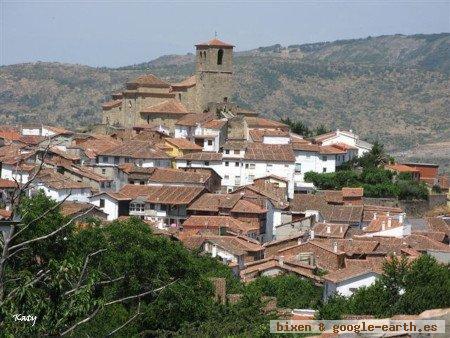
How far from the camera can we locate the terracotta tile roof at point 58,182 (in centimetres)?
4994

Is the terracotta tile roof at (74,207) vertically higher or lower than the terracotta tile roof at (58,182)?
lower

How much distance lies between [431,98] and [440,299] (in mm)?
166657

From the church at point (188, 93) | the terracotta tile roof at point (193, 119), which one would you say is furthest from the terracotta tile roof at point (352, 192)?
the church at point (188, 93)

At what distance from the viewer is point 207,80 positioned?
229 ft

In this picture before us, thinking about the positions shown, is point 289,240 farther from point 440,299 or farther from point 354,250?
point 440,299

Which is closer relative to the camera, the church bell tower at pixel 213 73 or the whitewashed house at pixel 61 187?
the whitewashed house at pixel 61 187

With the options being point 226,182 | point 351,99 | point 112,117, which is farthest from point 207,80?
point 351,99

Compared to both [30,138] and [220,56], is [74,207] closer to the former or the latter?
[30,138]

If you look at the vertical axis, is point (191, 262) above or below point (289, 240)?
above

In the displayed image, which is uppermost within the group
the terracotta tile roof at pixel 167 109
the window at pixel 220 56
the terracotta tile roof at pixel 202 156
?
the window at pixel 220 56

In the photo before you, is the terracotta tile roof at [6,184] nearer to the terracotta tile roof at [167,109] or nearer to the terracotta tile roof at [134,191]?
the terracotta tile roof at [134,191]

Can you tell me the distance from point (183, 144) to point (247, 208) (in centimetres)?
1064

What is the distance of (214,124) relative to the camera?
61.1 meters

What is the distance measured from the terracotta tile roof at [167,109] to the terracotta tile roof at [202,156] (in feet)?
26.9
